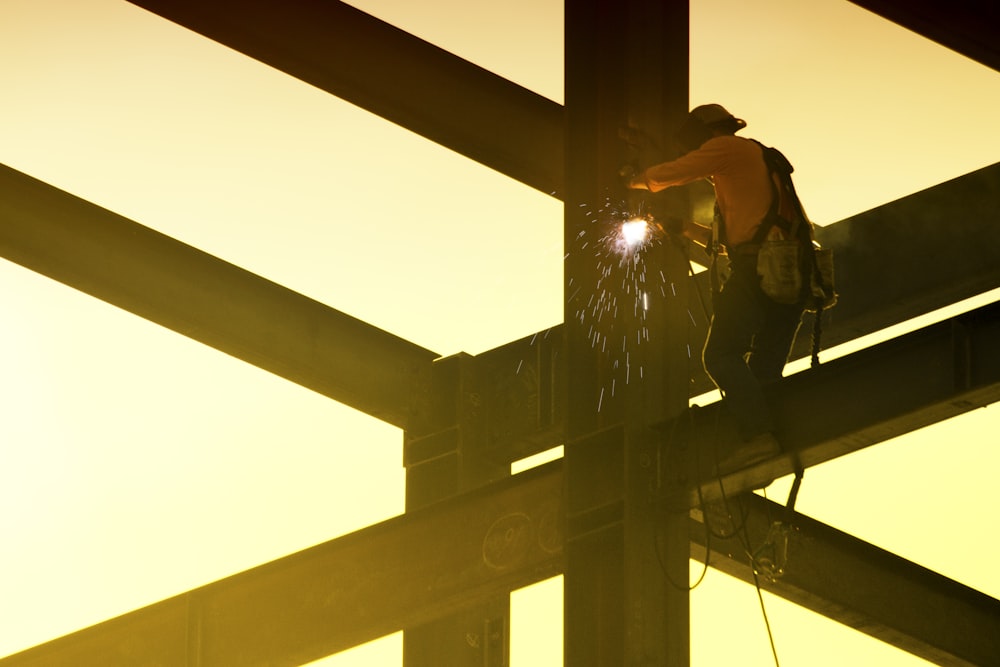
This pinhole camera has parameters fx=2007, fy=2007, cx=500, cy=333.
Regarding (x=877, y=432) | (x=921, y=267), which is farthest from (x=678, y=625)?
(x=921, y=267)

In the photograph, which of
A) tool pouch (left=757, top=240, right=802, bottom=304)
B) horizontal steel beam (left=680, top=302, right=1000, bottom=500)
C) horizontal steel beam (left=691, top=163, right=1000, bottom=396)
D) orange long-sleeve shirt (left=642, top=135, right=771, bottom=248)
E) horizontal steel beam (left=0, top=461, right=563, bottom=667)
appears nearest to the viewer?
Result: horizontal steel beam (left=680, top=302, right=1000, bottom=500)

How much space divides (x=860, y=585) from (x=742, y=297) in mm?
2136

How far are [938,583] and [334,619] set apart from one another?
119 inches

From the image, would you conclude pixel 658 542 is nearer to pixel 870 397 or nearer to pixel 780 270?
pixel 870 397

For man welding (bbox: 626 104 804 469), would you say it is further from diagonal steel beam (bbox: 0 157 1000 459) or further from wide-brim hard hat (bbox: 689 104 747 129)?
diagonal steel beam (bbox: 0 157 1000 459)

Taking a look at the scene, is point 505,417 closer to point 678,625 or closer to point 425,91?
point 425,91

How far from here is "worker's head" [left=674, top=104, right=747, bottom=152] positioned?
8.37 m

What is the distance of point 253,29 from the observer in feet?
33.8

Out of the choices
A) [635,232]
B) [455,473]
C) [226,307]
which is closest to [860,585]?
[635,232]

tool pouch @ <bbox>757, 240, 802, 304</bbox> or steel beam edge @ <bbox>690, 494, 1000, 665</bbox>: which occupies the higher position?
tool pouch @ <bbox>757, 240, 802, 304</bbox>

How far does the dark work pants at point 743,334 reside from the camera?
809 centimetres

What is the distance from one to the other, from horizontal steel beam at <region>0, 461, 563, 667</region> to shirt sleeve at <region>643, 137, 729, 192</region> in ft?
5.00

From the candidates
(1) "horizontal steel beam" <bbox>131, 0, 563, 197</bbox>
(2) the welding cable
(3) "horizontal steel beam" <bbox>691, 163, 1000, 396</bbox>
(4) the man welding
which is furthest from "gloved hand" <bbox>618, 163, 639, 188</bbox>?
(1) "horizontal steel beam" <bbox>131, 0, 563, 197</bbox>

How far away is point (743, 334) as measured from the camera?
8.13m
